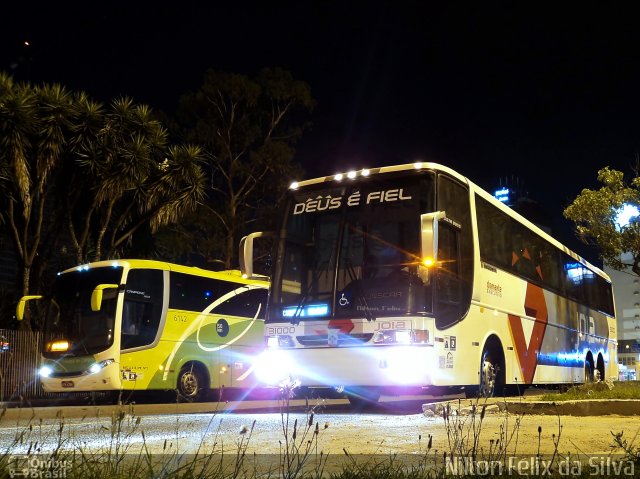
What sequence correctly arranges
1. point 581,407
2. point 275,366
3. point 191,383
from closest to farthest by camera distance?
point 581,407, point 275,366, point 191,383

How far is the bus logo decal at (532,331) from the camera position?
13.1m

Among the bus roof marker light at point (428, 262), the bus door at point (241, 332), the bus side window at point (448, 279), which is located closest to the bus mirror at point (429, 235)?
the bus roof marker light at point (428, 262)

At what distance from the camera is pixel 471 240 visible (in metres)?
11.3

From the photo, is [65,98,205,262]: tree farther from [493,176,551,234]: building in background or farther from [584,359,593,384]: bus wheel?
[493,176,551,234]: building in background

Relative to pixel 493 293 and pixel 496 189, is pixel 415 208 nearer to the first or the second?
pixel 493 293

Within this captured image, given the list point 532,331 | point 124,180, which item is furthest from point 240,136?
point 532,331

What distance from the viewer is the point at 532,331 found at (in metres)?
14.0

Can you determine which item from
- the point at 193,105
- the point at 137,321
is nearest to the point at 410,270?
the point at 137,321

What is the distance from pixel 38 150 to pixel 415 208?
1290 cm

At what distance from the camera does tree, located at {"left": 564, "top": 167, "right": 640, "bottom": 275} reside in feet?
63.5

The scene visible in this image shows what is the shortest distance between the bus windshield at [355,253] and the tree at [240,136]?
684 inches

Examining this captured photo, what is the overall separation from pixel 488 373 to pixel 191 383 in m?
7.64

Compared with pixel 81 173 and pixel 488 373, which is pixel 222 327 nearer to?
pixel 81 173

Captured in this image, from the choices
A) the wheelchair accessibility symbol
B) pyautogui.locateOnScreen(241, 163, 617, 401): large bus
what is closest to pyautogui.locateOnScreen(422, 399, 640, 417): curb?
pyautogui.locateOnScreen(241, 163, 617, 401): large bus
